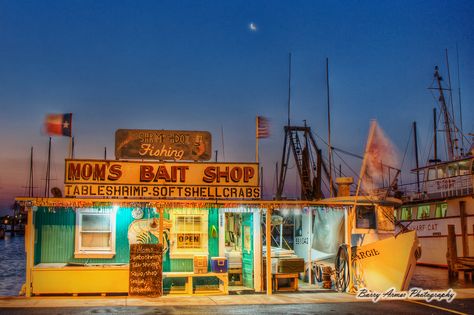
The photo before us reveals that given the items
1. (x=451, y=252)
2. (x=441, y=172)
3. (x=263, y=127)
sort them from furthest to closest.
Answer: (x=441, y=172) < (x=451, y=252) < (x=263, y=127)

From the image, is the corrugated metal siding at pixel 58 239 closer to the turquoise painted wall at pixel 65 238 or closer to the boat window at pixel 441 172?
the turquoise painted wall at pixel 65 238

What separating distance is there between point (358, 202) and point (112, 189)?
8.60 meters

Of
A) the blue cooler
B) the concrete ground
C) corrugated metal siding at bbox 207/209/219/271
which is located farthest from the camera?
corrugated metal siding at bbox 207/209/219/271

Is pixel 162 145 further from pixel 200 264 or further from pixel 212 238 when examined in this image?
pixel 200 264

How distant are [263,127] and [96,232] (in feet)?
22.4

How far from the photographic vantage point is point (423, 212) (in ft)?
122

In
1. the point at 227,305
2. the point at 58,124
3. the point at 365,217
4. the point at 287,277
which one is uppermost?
the point at 58,124

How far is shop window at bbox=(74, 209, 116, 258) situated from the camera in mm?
18000

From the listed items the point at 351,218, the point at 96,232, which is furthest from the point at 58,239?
the point at 351,218

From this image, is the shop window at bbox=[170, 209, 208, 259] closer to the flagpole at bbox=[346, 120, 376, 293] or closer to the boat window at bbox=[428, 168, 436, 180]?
the flagpole at bbox=[346, 120, 376, 293]

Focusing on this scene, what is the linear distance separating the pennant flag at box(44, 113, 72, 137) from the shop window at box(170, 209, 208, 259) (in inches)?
177

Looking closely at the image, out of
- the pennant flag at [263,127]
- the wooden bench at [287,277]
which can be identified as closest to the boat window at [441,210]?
the wooden bench at [287,277]

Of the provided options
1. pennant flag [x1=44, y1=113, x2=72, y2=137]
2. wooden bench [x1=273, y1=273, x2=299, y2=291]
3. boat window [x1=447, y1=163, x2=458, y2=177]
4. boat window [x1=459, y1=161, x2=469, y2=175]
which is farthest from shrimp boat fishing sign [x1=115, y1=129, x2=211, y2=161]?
boat window [x1=447, y1=163, x2=458, y2=177]

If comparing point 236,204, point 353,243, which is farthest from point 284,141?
point 236,204
